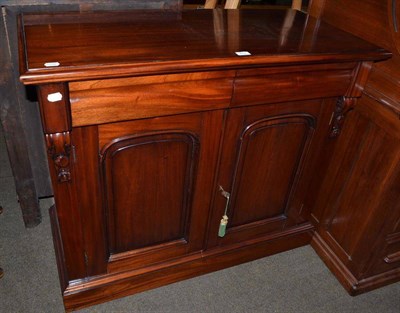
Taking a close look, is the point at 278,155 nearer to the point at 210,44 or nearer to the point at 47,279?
the point at 210,44

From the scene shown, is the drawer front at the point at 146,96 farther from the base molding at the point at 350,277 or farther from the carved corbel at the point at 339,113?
the base molding at the point at 350,277

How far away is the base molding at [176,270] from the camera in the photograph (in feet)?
4.29

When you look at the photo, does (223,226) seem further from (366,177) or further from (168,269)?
(366,177)

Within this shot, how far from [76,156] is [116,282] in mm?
545

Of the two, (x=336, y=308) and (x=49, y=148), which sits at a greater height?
(x=49, y=148)

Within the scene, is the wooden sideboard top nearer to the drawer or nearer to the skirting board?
the drawer

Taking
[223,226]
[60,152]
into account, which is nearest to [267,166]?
[223,226]

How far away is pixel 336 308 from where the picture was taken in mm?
1444

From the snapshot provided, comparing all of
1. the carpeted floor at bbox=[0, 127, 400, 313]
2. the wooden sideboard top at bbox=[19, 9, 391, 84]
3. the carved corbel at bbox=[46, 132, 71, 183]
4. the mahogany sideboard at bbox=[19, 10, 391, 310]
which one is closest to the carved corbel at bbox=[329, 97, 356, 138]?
the mahogany sideboard at bbox=[19, 10, 391, 310]

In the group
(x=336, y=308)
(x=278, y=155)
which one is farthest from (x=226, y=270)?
(x=278, y=155)

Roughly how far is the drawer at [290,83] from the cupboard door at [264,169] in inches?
1.6

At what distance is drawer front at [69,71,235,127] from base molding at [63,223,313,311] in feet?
2.07

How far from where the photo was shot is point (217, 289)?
4.80ft

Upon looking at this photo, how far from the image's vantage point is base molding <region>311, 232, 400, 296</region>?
58.4 inches
